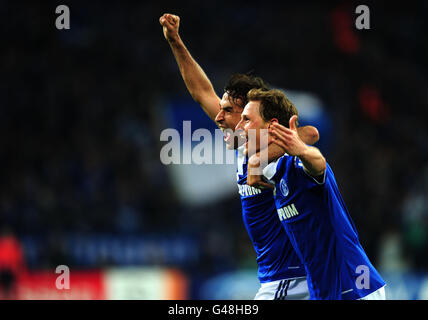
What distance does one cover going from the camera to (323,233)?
11.7 feet

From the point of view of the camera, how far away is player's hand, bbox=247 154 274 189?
3596 mm

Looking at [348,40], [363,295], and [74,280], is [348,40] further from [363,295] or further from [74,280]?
[363,295]

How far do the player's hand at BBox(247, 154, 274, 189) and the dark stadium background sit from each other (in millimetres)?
6418

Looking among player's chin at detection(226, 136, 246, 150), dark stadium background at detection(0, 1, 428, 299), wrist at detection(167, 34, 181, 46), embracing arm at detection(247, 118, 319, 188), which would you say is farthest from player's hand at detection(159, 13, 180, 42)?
dark stadium background at detection(0, 1, 428, 299)

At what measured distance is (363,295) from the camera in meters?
3.62

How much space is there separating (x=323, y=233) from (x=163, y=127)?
34.7 feet

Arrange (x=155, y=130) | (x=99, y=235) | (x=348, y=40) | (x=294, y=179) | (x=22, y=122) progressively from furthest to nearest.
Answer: (x=348, y=40)
(x=155, y=130)
(x=22, y=122)
(x=99, y=235)
(x=294, y=179)

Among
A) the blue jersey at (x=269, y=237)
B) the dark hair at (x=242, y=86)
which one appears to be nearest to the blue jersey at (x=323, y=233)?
the blue jersey at (x=269, y=237)

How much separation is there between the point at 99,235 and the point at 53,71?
4.87 m

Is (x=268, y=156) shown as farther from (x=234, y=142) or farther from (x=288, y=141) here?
(x=234, y=142)

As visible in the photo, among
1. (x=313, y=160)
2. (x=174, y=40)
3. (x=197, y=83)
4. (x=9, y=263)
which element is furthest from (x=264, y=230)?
(x=9, y=263)

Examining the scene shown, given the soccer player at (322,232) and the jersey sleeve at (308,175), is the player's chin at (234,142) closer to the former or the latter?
the soccer player at (322,232)

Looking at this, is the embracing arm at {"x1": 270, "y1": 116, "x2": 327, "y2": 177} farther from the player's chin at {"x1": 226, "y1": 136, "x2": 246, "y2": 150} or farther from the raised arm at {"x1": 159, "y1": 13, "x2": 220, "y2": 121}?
the raised arm at {"x1": 159, "y1": 13, "x2": 220, "y2": 121}
